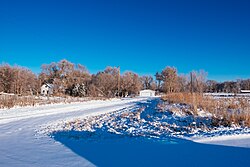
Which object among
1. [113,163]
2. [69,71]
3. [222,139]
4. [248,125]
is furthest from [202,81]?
[69,71]

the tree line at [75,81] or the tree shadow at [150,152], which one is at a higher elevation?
the tree line at [75,81]

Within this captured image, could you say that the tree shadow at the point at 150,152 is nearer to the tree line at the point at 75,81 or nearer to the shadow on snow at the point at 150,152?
the shadow on snow at the point at 150,152

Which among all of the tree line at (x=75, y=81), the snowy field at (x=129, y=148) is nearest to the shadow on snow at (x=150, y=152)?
the snowy field at (x=129, y=148)

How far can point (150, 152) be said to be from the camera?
5305mm

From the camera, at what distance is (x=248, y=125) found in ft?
26.3

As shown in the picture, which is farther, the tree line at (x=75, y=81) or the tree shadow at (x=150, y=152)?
the tree line at (x=75, y=81)

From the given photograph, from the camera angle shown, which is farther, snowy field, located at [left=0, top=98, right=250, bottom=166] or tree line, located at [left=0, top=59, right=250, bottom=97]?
tree line, located at [left=0, top=59, right=250, bottom=97]

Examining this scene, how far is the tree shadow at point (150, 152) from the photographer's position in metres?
4.59

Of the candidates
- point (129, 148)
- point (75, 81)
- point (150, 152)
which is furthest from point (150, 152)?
point (75, 81)

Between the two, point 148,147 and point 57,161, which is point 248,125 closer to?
point 148,147

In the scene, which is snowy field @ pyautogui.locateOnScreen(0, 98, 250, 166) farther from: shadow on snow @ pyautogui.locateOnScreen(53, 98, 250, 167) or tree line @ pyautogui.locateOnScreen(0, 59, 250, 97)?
tree line @ pyautogui.locateOnScreen(0, 59, 250, 97)

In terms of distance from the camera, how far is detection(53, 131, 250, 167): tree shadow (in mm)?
4594

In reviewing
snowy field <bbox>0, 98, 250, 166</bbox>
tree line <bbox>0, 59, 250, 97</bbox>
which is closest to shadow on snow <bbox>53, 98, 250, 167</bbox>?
snowy field <bbox>0, 98, 250, 166</bbox>

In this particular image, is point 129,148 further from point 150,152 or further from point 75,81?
point 75,81
